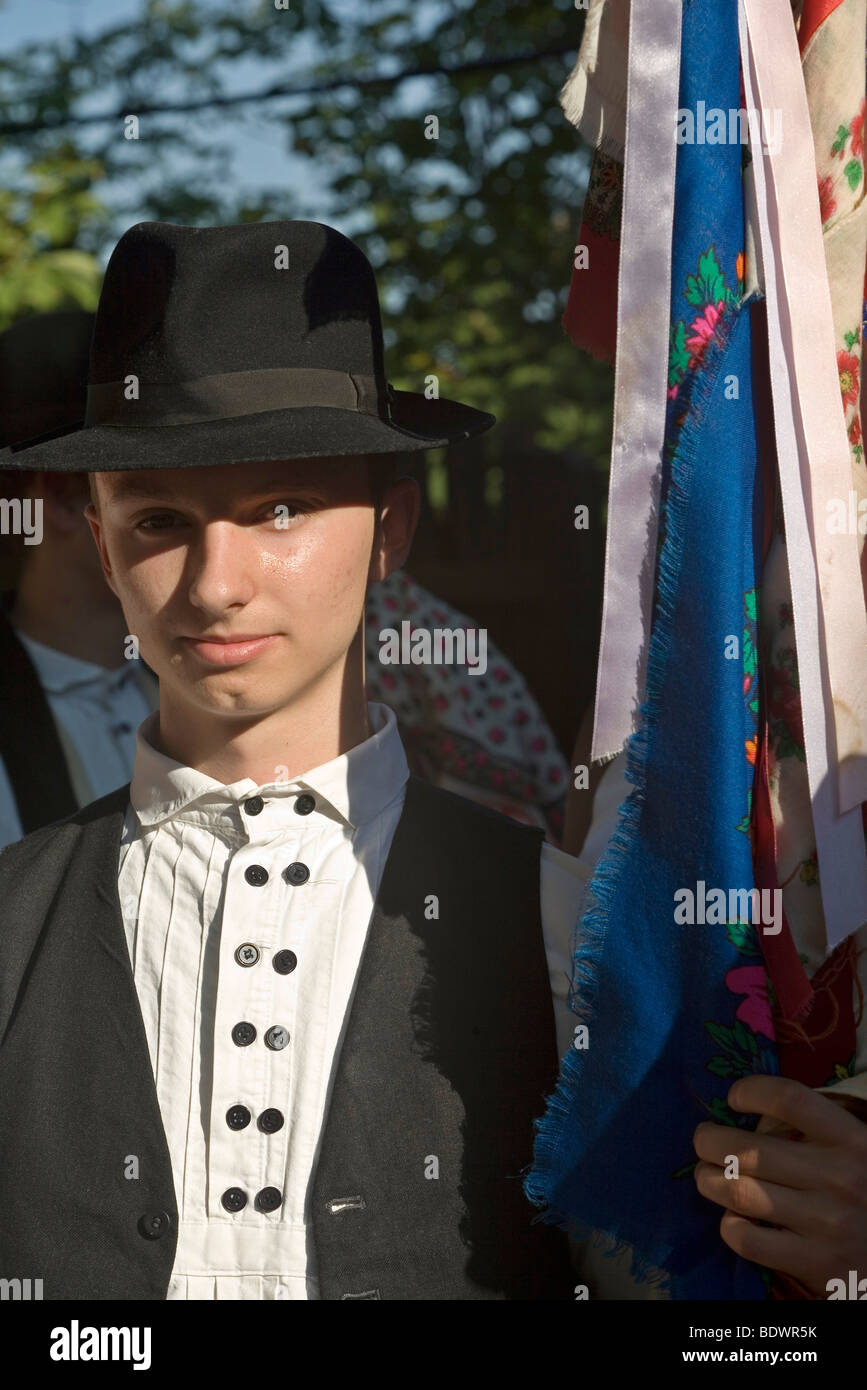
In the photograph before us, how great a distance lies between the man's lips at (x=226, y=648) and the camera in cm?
143

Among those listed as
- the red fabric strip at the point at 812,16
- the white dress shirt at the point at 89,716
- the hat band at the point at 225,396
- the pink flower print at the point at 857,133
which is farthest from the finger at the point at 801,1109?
the white dress shirt at the point at 89,716

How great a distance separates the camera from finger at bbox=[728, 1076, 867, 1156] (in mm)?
1268

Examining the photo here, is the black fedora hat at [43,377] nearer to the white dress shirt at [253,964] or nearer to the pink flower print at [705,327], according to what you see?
the white dress shirt at [253,964]

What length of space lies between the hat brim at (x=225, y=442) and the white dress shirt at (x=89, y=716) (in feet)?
4.11

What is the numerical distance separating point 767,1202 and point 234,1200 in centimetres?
53

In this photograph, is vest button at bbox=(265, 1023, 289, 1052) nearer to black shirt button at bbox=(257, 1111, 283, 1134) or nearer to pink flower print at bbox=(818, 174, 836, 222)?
black shirt button at bbox=(257, 1111, 283, 1134)

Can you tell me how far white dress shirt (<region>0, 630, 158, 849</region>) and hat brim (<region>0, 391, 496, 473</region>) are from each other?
125cm

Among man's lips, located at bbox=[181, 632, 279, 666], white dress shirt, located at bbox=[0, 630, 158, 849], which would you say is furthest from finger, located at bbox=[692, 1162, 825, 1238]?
white dress shirt, located at bbox=[0, 630, 158, 849]

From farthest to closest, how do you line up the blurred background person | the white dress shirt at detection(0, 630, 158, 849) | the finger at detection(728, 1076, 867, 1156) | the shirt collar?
the white dress shirt at detection(0, 630, 158, 849), the blurred background person, the shirt collar, the finger at detection(728, 1076, 867, 1156)

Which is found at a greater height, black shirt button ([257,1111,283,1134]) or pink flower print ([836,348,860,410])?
pink flower print ([836,348,860,410])

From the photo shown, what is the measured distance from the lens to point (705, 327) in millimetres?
1406

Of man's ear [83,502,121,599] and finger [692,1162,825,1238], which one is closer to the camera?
finger [692,1162,825,1238]

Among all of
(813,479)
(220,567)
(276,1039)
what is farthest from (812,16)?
(276,1039)
